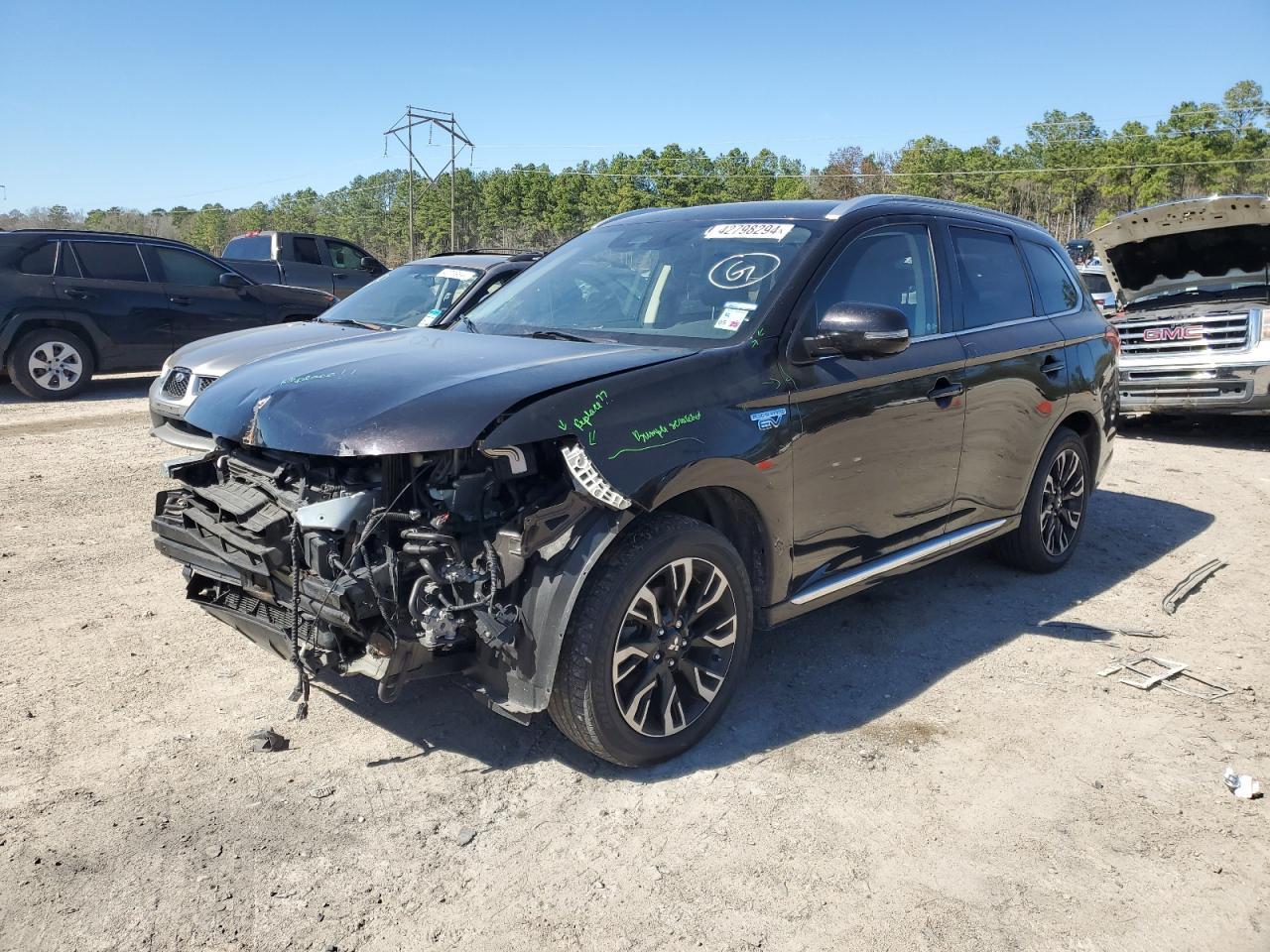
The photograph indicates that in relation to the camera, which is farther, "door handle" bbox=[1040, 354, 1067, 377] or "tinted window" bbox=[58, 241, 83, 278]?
"tinted window" bbox=[58, 241, 83, 278]

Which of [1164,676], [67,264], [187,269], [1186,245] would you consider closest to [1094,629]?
[1164,676]

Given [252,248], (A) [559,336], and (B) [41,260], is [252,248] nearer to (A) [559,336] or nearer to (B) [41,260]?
(B) [41,260]

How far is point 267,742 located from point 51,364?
9.41m

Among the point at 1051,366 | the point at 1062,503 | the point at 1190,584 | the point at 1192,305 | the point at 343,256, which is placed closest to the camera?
the point at 1051,366

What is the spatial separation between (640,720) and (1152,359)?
8.60 m

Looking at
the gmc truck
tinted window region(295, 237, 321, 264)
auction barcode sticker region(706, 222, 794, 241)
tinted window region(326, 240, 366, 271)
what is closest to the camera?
auction barcode sticker region(706, 222, 794, 241)

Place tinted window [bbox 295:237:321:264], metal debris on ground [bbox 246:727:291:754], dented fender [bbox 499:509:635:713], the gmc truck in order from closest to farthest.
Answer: dented fender [bbox 499:509:635:713], metal debris on ground [bbox 246:727:291:754], the gmc truck, tinted window [bbox 295:237:321:264]

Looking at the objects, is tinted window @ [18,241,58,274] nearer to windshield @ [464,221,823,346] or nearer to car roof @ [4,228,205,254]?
car roof @ [4,228,205,254]

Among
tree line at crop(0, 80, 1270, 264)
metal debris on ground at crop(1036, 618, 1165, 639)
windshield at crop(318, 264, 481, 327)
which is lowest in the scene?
metal debris on ground at crop(1036, 618, 1165, 639)

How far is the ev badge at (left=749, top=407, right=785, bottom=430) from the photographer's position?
3438mm

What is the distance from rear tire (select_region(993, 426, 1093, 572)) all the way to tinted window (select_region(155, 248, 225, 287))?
1013 cm

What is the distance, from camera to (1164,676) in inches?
167

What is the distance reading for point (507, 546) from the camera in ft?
9.54

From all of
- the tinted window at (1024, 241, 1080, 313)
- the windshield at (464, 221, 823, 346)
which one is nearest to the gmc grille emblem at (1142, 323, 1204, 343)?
the tinted window at (1024, 241, 1080, 313)
